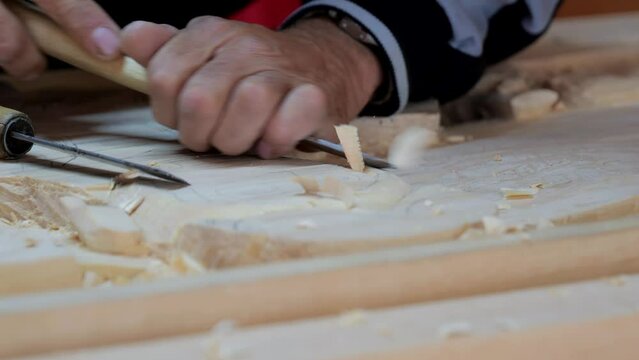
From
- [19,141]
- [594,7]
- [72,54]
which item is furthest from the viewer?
[594,7]

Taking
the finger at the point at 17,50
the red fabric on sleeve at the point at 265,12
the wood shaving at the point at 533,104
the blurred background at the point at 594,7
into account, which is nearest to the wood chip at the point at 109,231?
the finger at the point at 17,50

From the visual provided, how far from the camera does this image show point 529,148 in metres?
0.85

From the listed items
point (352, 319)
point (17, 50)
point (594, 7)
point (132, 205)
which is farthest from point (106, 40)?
point (594, 7)

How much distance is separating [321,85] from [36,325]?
523 mm

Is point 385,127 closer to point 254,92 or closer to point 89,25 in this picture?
point 254,92

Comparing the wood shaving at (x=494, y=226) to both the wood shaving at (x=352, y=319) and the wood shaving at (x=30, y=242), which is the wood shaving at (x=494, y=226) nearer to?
the wood shaving at (x=352, y=319)

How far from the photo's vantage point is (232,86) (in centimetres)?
79

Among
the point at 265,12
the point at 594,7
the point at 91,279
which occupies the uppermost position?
the point at 91,279

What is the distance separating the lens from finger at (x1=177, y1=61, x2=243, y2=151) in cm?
78

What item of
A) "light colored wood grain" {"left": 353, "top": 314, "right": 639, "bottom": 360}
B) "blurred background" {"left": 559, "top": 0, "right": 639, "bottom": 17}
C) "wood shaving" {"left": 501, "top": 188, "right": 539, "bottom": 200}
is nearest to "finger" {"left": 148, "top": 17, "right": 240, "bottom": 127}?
"wood shaving" {"left": 501, "top": 188, "right": 539, "bottom": 200}

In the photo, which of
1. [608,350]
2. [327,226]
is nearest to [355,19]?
[327,226]

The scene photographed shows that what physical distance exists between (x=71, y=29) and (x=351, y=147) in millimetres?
335

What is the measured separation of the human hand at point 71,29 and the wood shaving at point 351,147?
0.86ft

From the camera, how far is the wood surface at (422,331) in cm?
46
